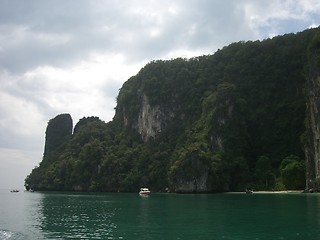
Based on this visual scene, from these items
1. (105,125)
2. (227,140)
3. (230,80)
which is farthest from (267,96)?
(105,125)

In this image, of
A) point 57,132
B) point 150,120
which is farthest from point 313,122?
point 57,132

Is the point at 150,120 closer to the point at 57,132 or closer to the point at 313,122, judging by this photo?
the point at 57,132

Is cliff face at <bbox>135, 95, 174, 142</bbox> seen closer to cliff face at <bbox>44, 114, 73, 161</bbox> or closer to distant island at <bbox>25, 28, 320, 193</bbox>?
distant island at <bbox>25, 28, 320, 193</bbox>

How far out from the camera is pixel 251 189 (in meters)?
94.3

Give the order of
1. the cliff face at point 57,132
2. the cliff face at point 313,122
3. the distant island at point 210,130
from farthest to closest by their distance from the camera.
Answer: the cliff face at point 57,132, the distant island at point 210,130, the cliff face at point 313,122

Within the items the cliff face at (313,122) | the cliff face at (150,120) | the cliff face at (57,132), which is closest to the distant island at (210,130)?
the cliff face at (313,122)

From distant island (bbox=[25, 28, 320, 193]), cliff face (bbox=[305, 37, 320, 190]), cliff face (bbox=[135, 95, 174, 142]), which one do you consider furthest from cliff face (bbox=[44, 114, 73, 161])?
cliff face (bbox=[305, 37, 320, 190])

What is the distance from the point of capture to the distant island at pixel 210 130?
321ft

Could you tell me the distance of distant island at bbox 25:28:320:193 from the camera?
97.8 meters

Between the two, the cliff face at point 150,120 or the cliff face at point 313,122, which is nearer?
the cliff face at point 313,122

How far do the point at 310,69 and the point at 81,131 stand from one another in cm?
9478

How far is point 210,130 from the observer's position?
366 ft

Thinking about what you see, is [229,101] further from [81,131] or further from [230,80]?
[81,131]

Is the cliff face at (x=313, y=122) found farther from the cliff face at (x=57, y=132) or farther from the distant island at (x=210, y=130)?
the cliff face at (x=57, y=132)
